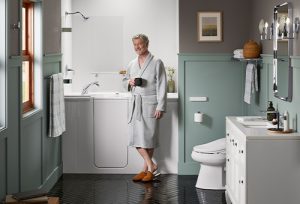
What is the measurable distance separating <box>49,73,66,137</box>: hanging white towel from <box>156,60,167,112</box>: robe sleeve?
101cm

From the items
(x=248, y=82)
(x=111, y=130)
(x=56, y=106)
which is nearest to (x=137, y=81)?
(x=111, y=130)

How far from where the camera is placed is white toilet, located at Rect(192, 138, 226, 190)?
5.77 m

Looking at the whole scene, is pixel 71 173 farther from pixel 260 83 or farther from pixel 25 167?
pixel 260 83

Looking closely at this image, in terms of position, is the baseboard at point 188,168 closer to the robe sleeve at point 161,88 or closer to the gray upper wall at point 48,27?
the robe sleeve at point 161,88

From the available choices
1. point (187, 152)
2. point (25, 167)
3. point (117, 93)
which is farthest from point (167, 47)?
point (25, 167)

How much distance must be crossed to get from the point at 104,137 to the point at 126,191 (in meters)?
0.96

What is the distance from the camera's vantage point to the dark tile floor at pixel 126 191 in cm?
543


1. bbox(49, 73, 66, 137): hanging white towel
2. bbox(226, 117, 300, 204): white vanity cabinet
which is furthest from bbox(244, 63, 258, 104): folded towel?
bbox(49, 73, 66, 137): hanging white towel

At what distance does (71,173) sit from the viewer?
6.62m

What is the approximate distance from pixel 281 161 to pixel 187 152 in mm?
2422

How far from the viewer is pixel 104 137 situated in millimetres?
6590

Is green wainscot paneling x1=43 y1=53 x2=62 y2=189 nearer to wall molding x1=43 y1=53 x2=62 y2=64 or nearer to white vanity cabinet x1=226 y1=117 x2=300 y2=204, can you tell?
wall molding x1=43 y1=53 x2=62 y2=64

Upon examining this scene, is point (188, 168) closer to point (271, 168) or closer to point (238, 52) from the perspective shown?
point (238, 52)

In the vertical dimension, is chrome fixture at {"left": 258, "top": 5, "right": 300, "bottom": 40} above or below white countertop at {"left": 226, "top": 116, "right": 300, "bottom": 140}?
above
